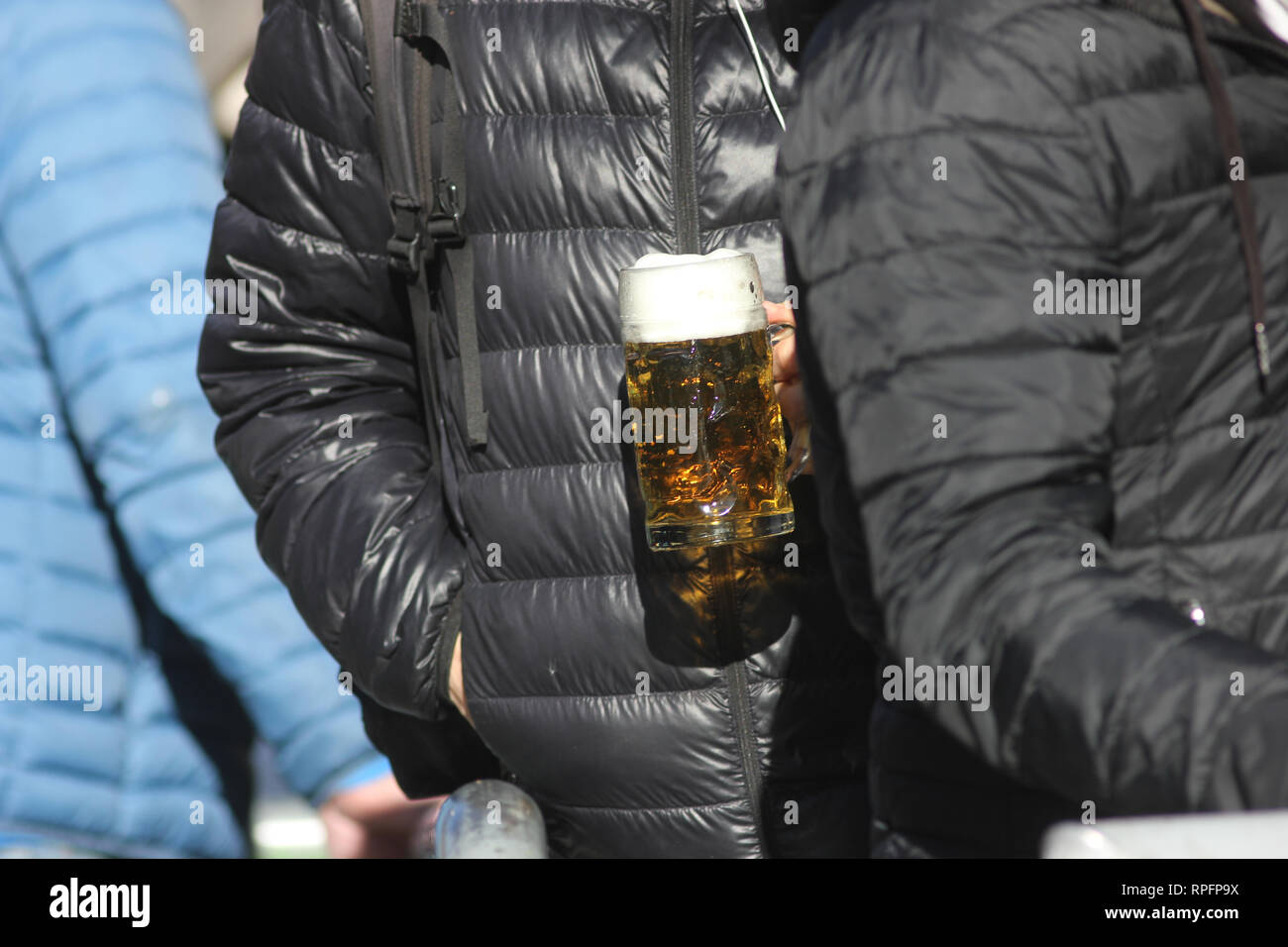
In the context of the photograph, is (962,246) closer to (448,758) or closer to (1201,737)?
(1201,737)

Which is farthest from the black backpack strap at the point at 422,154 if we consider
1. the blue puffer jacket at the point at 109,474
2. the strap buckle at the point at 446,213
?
the blue puffer jacket at the point at 109,474

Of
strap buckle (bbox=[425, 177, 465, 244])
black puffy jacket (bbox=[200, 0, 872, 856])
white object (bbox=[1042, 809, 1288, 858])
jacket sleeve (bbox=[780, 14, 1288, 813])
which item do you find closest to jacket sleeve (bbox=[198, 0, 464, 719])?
black puffy jacket (bbox=[200, 0, 872, 856])

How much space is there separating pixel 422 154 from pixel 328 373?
17.2 inches

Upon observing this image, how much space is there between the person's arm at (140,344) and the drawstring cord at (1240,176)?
74.4 inches

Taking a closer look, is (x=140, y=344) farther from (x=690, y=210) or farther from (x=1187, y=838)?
(x=1187, y=838)

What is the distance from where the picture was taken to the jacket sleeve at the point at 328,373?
6.76 feet

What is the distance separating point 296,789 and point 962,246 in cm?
204

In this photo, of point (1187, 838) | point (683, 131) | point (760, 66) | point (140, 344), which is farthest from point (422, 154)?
point (1187, 838)

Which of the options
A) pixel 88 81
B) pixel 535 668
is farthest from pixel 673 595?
pixel 88 81

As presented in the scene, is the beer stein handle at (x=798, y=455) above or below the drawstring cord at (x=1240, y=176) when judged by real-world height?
below

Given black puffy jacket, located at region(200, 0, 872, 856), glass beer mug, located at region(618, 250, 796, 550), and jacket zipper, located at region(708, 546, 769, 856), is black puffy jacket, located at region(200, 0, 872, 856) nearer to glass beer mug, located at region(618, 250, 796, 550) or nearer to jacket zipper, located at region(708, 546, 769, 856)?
jacket zipper, located at region(708, 546, 769, 856)

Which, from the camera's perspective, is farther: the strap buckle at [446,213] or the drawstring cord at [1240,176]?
the strap buckle at [446,213]

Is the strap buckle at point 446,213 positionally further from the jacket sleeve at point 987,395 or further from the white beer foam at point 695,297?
the jacket sleeve at point 987,395

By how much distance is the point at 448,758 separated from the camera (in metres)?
2.27
